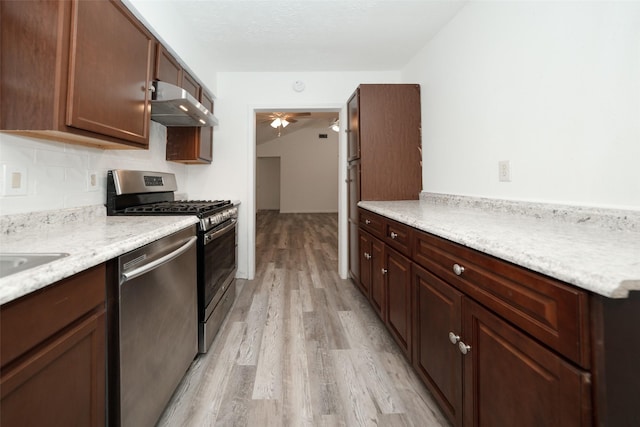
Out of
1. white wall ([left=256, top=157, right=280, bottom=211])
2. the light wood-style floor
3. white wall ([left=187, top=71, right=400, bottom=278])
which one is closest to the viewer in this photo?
the light wood-style floor

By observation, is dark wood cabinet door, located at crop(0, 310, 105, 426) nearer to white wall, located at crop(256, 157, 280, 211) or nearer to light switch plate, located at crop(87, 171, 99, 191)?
light switch plate, located at crop(87, 171, 99, 191)

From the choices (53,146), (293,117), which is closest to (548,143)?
(53,146)

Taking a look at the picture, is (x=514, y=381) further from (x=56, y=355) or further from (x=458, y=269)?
(x=56, y=355)

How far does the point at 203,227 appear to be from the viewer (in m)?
1.70

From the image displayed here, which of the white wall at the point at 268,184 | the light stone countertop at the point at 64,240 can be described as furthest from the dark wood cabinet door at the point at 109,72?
the white wall at the point at 268,184

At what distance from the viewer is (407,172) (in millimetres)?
2670

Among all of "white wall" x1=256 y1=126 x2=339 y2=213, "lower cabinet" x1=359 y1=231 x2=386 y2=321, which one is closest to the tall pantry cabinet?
"lower cabinet" x1=359 y1=231 x2=386 y2=321

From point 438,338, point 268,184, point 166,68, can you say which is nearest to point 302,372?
point 438,338

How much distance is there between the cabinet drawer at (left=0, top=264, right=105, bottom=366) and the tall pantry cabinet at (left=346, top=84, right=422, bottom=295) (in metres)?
2.09

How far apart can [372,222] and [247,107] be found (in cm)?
201

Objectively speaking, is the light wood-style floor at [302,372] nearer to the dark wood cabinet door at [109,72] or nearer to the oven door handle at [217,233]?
the oven door handle at [217,233]

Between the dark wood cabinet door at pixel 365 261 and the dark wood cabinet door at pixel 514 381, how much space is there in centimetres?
130

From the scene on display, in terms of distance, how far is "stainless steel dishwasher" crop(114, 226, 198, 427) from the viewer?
96 cm

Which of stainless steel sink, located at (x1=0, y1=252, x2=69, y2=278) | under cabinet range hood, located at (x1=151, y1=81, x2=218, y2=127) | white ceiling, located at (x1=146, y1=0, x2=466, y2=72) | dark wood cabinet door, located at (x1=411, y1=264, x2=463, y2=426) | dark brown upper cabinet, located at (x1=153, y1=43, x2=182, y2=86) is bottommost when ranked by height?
dark wood cabinet door, located at (x1=411, y1=264, x2=463, y2=426)
